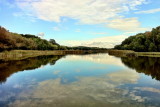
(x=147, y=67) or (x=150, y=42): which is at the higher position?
(x=150, y=42)

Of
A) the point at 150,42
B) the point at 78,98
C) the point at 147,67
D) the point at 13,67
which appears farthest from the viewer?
the point at 150,42

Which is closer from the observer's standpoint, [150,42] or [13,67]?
[13,67]

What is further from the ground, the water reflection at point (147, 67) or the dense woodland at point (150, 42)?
the dense woodland at point (150, 42)

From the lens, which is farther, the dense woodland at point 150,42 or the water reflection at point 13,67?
the dense woodland at point 150,42

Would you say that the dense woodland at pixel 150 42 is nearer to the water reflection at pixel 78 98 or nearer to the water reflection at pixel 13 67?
the water reflection at pixel 13 67

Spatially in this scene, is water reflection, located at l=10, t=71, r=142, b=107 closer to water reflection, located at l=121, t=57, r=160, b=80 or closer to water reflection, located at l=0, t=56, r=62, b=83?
water reflection, located at l=0, t=56, r=62, b=83

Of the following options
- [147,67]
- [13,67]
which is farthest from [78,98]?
[147,67]

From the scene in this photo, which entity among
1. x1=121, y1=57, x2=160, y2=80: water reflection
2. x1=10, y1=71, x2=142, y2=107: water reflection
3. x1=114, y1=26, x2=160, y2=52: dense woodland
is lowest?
x1=10, y1=71, x2=142, y2=107: water reflection

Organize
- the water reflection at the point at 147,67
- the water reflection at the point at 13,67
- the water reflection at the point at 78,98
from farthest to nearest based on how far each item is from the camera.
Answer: the water reflection at the point at 147,67
the water reflection at the point at 13,67
the water reflection at the point at 78,98

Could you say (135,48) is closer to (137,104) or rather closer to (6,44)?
(6,44)

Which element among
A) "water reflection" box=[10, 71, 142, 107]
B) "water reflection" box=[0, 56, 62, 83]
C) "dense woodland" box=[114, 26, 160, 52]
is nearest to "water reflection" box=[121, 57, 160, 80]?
"water reflection" box=[10, 71, 142, 107]

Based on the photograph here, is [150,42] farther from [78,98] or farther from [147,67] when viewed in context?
[78,98]

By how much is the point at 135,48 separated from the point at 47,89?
308ft

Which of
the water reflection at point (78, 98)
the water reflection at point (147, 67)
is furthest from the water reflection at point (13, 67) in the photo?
the water reflection at point (147, 67)
